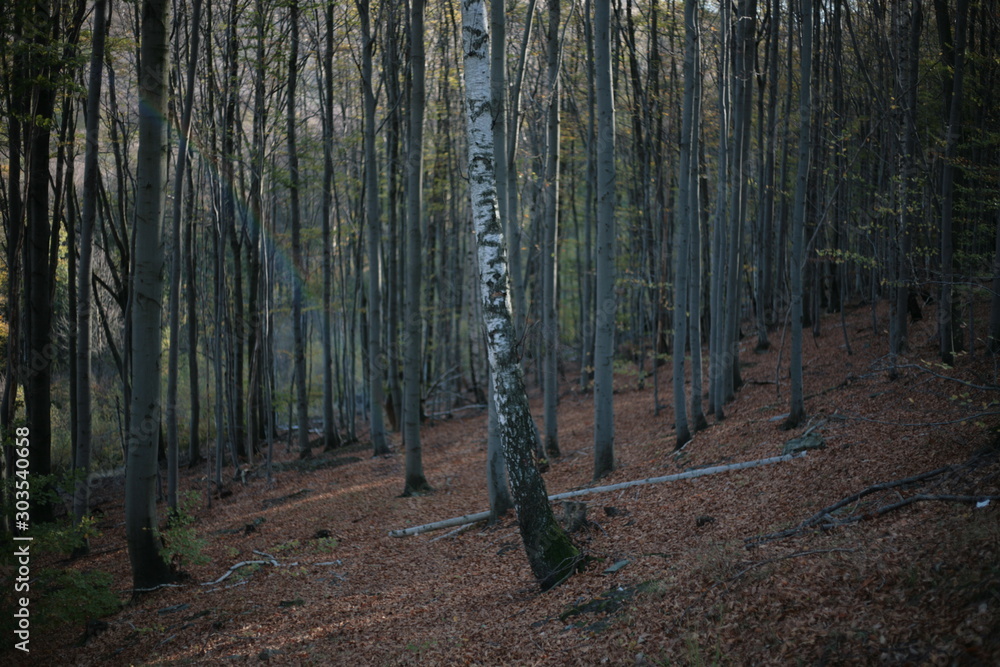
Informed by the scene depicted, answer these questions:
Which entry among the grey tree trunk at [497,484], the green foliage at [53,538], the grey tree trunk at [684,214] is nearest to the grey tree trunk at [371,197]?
the grey tree trunk at [497,484]

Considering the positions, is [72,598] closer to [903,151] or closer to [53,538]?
[53,538]

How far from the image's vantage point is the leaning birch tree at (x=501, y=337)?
233 inches

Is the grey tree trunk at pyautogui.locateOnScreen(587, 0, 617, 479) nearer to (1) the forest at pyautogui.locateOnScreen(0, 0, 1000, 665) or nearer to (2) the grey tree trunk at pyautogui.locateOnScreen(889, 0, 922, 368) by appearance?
(1) the forest at pyautogui.locateOnScreen(0, 0, 1000, 665)

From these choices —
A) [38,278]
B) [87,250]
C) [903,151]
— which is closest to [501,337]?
[87,250]

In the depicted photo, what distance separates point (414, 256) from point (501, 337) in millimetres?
6057

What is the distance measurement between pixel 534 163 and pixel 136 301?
15.7m

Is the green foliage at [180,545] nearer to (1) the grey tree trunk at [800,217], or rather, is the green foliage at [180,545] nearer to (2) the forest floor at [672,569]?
(2) the forest floor at [672,569]

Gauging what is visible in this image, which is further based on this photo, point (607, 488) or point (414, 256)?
point (414, 256)

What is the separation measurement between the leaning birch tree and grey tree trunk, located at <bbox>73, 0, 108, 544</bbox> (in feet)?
18.5

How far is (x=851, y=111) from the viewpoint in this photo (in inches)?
675

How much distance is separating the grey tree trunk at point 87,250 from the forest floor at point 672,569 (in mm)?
1628

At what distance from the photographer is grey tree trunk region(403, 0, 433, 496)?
35.7 feet

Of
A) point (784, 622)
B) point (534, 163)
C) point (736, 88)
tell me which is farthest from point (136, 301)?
point (534, 163)

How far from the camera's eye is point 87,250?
29.3 ft
